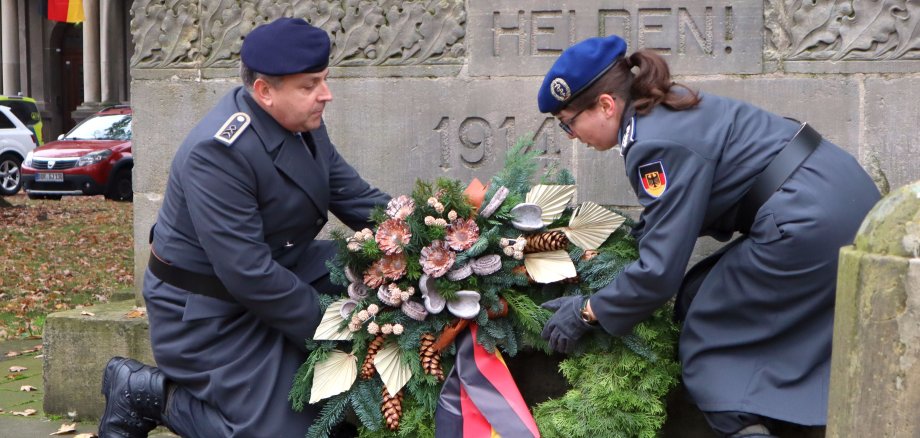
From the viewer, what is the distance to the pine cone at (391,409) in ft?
11.7

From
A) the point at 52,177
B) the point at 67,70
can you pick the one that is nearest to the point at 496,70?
the point at 52,177

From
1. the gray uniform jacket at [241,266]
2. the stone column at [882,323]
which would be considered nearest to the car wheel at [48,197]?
the gray uniform jacket at [241,266]

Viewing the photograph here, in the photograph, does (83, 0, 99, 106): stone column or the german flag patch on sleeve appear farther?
(83, 0, 99, 106): stone column

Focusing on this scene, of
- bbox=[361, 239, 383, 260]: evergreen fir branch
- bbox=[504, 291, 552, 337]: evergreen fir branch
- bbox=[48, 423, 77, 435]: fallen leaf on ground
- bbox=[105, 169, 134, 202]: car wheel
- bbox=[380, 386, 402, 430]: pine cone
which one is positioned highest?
bbox=[361, 239, 383, 260]: evergreen fir branch

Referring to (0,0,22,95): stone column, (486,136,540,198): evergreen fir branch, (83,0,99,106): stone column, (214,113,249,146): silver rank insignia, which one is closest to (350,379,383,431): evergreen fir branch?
(486,136,540,198): evergreen fir branch

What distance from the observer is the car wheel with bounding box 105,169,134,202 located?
18859 mm

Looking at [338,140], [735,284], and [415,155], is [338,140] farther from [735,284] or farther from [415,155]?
[735,284]

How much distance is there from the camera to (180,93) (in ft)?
16.6

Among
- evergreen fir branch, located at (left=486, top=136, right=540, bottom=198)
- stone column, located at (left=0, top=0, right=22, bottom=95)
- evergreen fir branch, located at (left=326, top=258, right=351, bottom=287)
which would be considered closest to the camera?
evergreen fir branch, located at (left=326, top=258, right=351, bottom=287)

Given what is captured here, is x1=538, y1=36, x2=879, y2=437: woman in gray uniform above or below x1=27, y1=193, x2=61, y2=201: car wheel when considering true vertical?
above

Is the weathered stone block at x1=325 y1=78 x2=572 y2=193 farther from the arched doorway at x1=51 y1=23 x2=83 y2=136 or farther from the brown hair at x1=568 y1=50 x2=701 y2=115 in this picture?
the arched doorway at x1=51 y1=23 x2=83 y2=136

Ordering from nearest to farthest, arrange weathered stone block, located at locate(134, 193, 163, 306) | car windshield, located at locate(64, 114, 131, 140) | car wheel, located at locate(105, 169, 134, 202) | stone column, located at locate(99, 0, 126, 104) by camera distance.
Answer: weathered stone block, located at locate(134, 193, 163, 306), car wheel, located at locate(105, 169, 134, 202), car windshield, located at locate(64, 114, 131, 140), stone column, located at locate(99, 0, 126, 104)

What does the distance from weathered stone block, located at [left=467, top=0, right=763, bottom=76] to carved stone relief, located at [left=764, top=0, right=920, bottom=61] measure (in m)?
0.08

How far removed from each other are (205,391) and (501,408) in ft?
3.35
